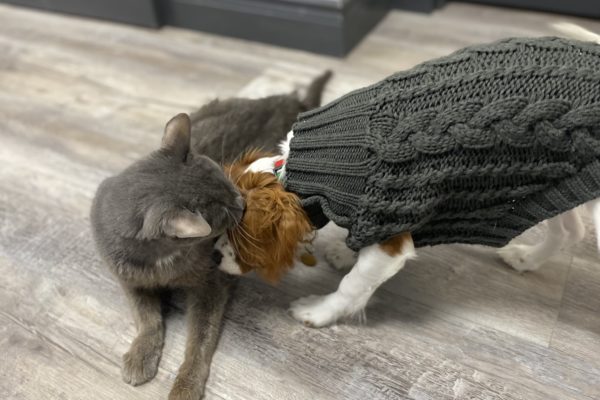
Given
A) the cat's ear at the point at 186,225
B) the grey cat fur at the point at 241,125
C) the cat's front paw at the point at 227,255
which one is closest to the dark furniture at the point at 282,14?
the grey cat fur at the point at 241,125

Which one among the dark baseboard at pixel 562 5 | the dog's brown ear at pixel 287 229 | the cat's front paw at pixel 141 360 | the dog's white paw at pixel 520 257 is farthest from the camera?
the dark baseboard at pixel 562 5

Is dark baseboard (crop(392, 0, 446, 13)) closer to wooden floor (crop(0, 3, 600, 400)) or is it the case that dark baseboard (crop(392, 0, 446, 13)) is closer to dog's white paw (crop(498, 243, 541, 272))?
wooden floor (crop(0, 3, 600, 400))

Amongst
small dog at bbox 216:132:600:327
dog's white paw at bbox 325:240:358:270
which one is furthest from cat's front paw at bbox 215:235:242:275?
dog's white paw at bbox 325:240:358:270

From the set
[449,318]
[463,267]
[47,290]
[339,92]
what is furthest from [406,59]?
[47,290]

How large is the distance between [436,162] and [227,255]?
1.52 ft

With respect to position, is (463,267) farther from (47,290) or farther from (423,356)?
(47,290)

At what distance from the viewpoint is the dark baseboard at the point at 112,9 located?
231 centimetres

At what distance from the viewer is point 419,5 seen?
7.77ft

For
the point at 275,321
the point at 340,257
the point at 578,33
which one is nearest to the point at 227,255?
the point at 275,321

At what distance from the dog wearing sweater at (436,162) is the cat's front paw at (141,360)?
258 mm

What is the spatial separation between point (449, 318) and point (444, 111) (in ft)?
1.83

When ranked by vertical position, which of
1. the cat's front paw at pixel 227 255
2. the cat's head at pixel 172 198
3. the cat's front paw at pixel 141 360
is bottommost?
the cat's front paw at pixel 141 360

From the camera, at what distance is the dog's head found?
953mm

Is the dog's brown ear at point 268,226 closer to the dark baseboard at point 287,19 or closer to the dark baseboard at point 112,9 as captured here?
the dark baseboard at point 287,19
